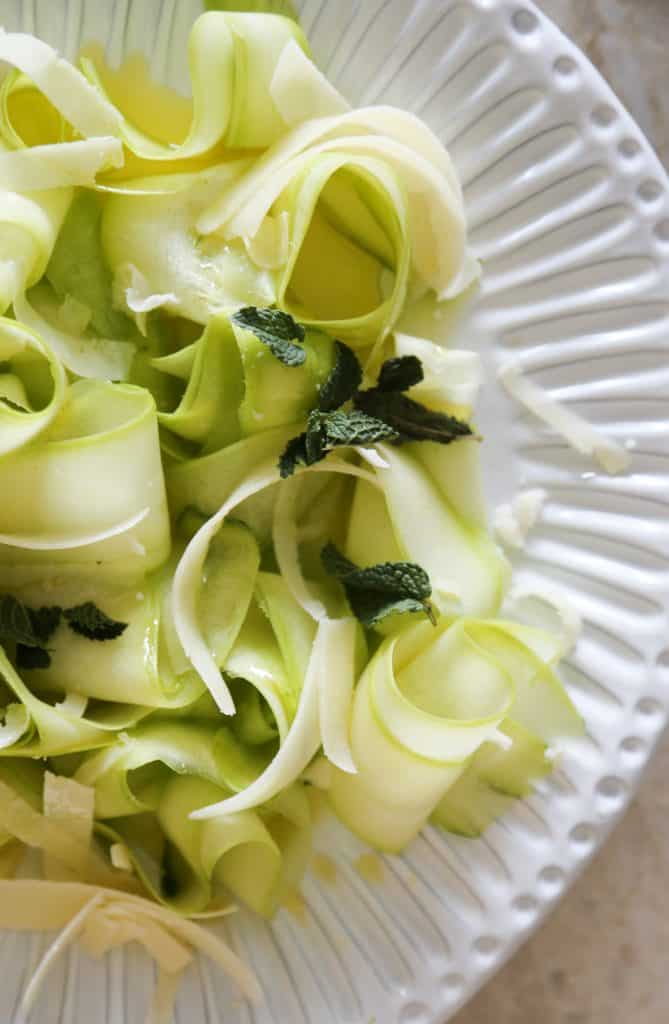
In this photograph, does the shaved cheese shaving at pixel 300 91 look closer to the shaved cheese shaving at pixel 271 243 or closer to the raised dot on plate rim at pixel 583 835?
the shaved cheese shaving at pixel 271 243

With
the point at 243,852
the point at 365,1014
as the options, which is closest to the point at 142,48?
the point at 243,852

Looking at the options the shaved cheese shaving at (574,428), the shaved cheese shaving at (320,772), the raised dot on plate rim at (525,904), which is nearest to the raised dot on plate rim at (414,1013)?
the raised dot on plate rim at (525,904)

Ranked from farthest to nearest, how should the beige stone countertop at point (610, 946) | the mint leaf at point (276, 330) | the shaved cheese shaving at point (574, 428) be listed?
1. the beige stone countertop at point (610, 946)
2. the shaved cheese shaving at point (574, 428)
3. the mint leaf at point (276, 330)

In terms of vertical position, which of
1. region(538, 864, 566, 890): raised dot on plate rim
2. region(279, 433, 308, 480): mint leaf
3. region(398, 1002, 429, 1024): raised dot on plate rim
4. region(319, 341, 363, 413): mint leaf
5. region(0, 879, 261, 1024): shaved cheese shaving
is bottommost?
region(0, 879, 261, 1024): shaved cheese shaving

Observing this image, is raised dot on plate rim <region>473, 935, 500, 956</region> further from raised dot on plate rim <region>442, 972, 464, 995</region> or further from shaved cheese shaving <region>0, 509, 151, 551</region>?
shaved cheese shaving <region>0, 509, 151, 551</region>

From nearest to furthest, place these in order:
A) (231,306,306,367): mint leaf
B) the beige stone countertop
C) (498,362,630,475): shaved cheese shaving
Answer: (231,306,306,367): mint leaf < (498,362,630,475): shaved cheese shaving < the beige stone countertop

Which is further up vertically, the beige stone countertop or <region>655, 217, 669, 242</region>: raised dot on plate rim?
<region>655, 217, 669, 242</region>: raised dot on plate rim

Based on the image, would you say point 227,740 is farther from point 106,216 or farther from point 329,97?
point 329,97

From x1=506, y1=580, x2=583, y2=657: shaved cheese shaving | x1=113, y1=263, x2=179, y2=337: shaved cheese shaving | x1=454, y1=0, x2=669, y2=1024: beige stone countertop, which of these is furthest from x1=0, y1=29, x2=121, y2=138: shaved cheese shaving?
x1=454, y1=0, x2=669, y2=1024: beige stone countertop

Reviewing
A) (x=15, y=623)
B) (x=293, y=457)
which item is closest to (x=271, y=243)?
(x=293, y=457)
